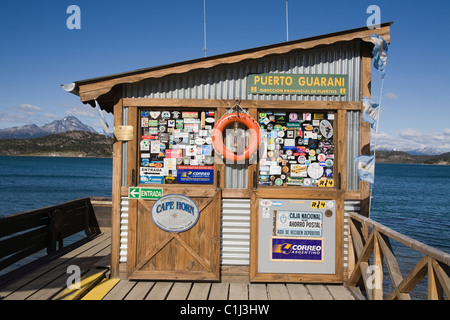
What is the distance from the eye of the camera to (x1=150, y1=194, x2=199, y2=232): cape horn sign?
4.82 metres

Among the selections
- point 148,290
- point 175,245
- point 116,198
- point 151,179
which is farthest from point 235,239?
point 116,198

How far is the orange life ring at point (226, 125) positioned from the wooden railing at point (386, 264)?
1.70m

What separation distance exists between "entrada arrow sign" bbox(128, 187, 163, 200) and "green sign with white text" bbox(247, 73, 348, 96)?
1.96 metres

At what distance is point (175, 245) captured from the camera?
15.9 ft

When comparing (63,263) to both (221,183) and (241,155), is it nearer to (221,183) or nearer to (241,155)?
(221,183)

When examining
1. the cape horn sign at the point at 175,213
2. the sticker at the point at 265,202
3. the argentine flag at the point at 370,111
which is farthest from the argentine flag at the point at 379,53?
the cape horn sign at the point at 175,213

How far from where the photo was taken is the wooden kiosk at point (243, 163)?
4.80 metres

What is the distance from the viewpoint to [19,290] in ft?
14.4

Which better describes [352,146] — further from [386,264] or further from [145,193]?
[145,193]

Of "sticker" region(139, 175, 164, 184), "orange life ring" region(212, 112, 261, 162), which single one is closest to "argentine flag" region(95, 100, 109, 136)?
"sticker" region(139, 175, 164, 184)

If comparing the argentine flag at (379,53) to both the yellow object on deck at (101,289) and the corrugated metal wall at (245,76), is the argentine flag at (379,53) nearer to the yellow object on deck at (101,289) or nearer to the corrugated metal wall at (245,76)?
the corrugated metal wall at (245,76)

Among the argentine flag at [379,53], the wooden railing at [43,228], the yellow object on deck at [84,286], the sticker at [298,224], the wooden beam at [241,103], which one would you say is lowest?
the yellow object on deck at [84,286]

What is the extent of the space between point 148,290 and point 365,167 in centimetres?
343
